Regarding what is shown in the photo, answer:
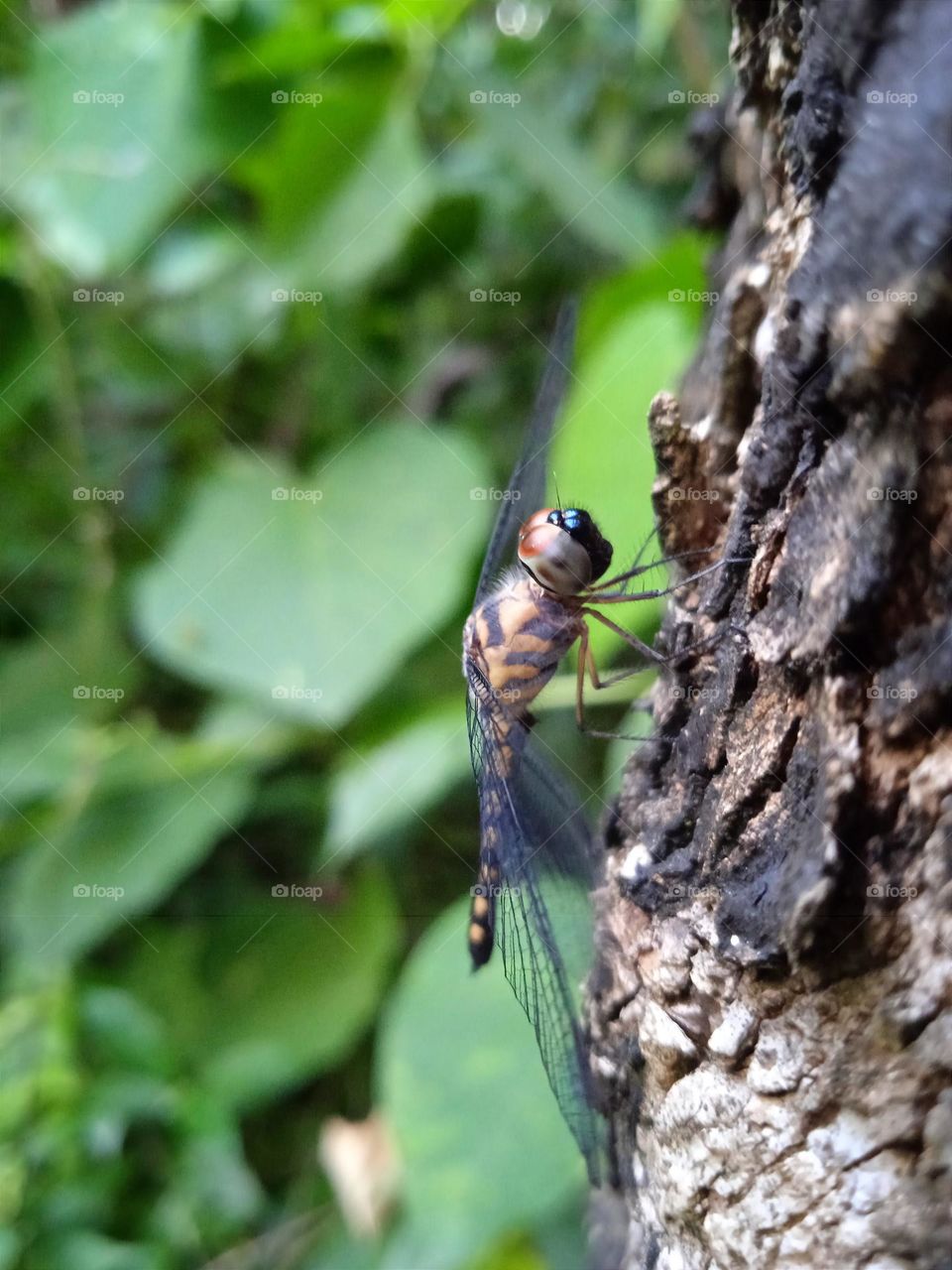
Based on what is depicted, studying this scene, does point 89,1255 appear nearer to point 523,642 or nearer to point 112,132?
point 523,642

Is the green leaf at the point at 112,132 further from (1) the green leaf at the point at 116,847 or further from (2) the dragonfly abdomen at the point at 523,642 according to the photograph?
(2) the dragonfly abdomen at the point at 523,642

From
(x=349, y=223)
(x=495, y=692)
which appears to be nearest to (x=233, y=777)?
(x=495, y=692)

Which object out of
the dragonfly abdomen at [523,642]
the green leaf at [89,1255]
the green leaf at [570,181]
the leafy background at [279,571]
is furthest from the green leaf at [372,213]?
the green leaf at [89,1255]

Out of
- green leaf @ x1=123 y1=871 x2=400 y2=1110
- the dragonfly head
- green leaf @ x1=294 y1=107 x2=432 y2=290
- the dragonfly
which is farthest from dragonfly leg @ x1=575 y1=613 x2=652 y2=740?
green leaf @ x1=294 y1=107 x2=432 y2=290

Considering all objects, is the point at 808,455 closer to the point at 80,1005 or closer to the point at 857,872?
the point at 857,872

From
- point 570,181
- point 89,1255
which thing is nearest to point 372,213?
point 570,181
